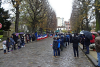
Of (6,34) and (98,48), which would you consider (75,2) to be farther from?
(98,48)

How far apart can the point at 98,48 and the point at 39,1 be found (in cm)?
2290

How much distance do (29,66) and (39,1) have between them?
72.4 ft

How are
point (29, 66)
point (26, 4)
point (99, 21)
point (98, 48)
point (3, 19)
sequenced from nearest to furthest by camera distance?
point (98, 48) → point (29, 66) → point (99, 21) → point (26, 4) → point (3, 19)

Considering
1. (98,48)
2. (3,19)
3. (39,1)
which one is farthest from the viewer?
(3,19)

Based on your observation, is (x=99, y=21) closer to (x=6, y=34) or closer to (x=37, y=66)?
(x=37, y=66)

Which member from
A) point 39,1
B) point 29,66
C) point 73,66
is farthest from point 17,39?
point 39,1

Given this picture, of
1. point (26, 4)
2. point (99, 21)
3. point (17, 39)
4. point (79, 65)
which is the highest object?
point (26, 4)

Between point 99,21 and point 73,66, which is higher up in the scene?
point 99,21

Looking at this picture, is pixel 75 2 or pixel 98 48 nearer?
pixel 98 48

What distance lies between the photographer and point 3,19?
33.5 meters

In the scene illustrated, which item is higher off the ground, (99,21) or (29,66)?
(99,21)

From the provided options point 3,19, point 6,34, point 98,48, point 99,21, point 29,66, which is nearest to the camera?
point 98,48

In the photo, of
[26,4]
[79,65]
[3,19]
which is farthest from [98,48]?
[3,19]

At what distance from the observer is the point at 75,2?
105 feet
